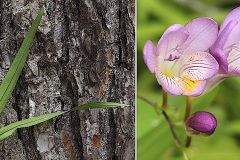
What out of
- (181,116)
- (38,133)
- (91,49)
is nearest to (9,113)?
(38,133)

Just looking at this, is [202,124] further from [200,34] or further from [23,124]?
[23,124]

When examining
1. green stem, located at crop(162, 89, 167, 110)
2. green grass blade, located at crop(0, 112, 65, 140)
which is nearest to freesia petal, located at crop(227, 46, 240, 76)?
green stem, located at crop(162, 89, 167, 110)

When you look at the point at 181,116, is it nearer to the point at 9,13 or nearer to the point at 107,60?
the point at 107,60

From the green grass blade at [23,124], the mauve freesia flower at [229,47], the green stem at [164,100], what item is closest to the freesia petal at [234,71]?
the mauve freesia flower at [229,47]

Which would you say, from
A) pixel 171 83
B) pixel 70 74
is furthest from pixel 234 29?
pixel 70 74

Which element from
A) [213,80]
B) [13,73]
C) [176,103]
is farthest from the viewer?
[176,103]
